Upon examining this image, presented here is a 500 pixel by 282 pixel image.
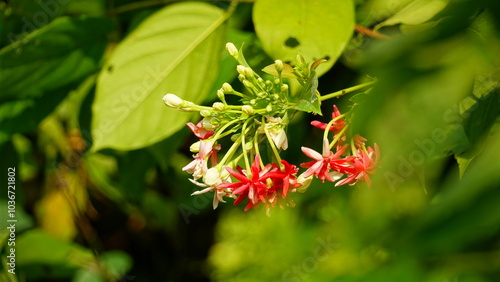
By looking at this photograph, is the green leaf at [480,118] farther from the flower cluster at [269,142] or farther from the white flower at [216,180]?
the white flower at [216,180]

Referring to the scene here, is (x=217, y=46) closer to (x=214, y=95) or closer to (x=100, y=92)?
(x=214, y=95)

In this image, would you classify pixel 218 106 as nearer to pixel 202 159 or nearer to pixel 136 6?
pixel 202 159

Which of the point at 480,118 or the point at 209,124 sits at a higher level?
the point at 480,118

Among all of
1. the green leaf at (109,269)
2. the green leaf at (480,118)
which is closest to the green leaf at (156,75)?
the green leaf at (480,118)

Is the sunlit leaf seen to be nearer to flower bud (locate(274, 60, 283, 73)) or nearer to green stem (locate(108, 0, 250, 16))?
green stem (locate(108, 0, 250, 16))

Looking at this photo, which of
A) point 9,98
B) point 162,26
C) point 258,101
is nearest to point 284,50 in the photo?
point 258,101

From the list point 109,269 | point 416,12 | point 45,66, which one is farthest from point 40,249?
point 416,12

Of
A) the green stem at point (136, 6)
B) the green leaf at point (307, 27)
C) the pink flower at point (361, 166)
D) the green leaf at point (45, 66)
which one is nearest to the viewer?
the pink flower at point (361, 166)
